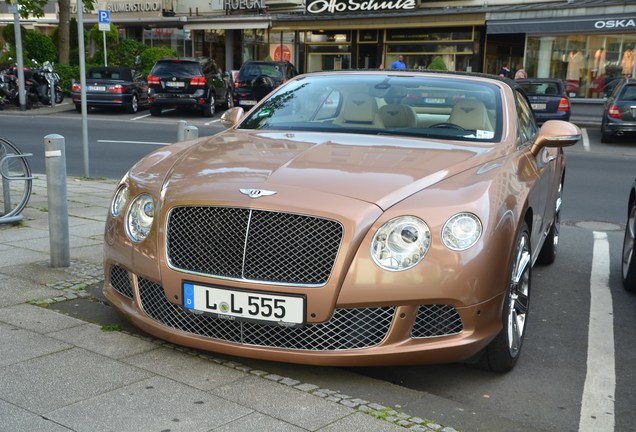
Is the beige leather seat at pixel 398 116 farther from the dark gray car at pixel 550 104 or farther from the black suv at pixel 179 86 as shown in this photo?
the black suv at pixel 179 86

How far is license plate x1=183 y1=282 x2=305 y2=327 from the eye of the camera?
3.64 metres

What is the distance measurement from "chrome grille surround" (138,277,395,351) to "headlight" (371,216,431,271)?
0.75 feet

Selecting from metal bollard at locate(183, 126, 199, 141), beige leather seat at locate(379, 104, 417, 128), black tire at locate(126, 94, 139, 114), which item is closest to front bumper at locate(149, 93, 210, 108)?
black tire at locate(126, 94, 139, 114)

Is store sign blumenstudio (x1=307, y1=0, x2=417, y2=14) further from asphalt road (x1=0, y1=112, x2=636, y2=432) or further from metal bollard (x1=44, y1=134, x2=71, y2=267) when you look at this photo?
metal bollard (x1=44, y1=134, x2=71, y2=267)

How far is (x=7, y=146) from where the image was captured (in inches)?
287

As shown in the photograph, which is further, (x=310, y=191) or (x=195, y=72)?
(x=195, y=72)

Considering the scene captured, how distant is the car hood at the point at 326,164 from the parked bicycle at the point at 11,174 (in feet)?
9.95

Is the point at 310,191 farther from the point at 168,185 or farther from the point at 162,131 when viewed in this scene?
the point at 162,131

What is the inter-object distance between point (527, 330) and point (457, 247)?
165cm

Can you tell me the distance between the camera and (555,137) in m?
4.98

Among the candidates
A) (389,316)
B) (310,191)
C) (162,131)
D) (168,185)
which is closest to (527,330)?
(389,316)

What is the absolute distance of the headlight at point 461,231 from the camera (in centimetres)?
366

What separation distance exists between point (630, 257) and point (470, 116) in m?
1.93

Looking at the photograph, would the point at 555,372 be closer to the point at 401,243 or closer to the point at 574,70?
the point at 401,243
